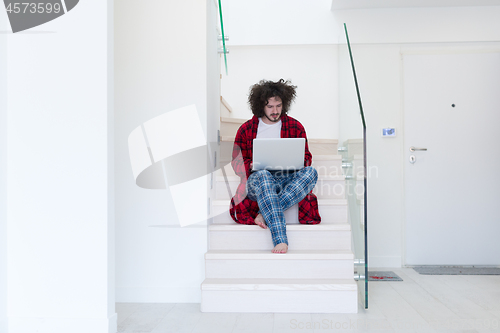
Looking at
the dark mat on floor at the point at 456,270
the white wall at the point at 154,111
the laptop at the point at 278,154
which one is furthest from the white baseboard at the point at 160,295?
the dark mat on floor at the point at 456,270

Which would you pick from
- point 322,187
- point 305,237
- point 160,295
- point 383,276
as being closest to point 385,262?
point 383,276

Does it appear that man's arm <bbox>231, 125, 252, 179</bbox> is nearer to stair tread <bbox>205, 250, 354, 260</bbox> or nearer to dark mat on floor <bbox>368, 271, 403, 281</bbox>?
stair tread <bbox>205, 250, 354, 260</bbox>

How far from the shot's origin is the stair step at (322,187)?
2.72 metres

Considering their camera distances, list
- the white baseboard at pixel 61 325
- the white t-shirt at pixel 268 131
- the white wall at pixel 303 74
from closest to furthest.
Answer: the white baseboard at pixel 61 325 → the white t-shirt at pixel 268 131 → the white wall at pixel 303 74

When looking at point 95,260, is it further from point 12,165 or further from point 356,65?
point 356,65

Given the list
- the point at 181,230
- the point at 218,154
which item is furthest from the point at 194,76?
the point at 181,230

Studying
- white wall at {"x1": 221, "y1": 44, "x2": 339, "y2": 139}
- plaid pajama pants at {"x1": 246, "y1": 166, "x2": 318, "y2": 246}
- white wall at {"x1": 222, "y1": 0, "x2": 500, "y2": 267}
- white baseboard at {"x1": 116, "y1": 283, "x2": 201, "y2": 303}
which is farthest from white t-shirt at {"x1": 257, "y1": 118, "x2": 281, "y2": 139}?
white wall at {"x1": 221, "y1": 44, "x2": 339, "y2": 139}

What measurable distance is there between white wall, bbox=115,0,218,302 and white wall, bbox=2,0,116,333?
1.94 ft

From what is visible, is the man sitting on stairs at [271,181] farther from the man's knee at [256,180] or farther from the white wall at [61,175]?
the white wall at [61,175]

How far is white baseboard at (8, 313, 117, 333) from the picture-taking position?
177 cm

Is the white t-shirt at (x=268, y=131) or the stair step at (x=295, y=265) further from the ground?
the white t-shirt at (x=268, y=131)

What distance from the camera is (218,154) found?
2863mm

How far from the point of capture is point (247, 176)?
2514 millimetres

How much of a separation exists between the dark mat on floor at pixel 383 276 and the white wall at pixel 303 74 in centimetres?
123
